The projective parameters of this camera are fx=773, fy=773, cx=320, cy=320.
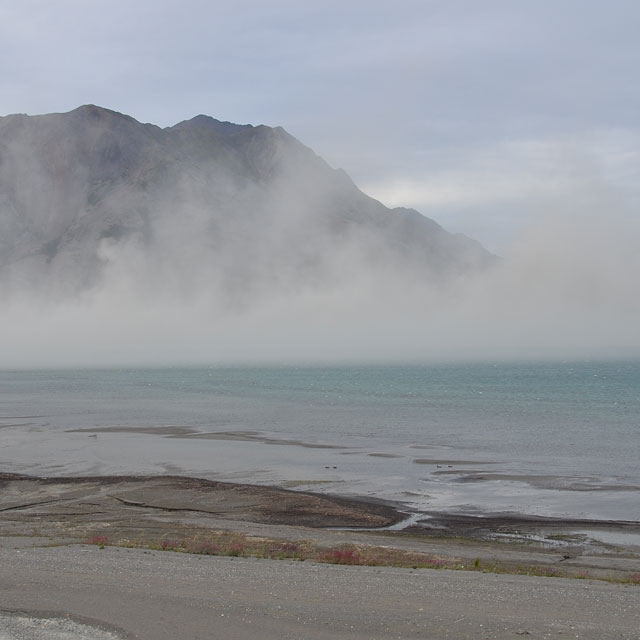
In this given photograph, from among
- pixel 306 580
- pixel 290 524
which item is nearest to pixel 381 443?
pixel 290 524

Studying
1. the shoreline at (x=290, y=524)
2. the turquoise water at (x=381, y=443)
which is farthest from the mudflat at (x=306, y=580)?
the turquoise water at (x=381, y=443)

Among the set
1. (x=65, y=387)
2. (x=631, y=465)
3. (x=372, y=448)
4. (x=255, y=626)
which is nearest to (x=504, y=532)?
(x=255, y=626)

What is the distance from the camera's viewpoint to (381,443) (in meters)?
59.3

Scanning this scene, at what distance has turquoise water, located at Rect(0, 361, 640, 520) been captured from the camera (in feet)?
129

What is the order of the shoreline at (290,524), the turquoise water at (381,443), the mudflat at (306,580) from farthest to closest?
the turquoise water at (381,443), the shoreline at (290,524), the mudflat at (306,580)

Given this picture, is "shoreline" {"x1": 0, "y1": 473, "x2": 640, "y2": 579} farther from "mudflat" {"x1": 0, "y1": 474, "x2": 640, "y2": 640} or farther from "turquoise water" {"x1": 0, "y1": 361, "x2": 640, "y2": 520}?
"turquoise water" {"x1": 0, "y1": 361, "x2": 640, "y2": 520}

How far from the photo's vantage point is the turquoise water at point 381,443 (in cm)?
3947

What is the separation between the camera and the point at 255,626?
1410 cm

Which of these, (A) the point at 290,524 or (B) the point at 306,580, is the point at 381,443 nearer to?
(A) the point at 290,524

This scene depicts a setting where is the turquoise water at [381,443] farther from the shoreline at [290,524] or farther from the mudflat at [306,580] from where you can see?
the mudflat at [306,580]

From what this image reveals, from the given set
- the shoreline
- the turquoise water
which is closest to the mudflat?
the shoreline

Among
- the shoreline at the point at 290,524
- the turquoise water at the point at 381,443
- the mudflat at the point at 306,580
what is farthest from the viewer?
the turquoise water at the point at 381,443

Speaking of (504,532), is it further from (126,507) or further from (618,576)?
(126,507)

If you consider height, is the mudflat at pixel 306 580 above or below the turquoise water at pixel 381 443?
above
